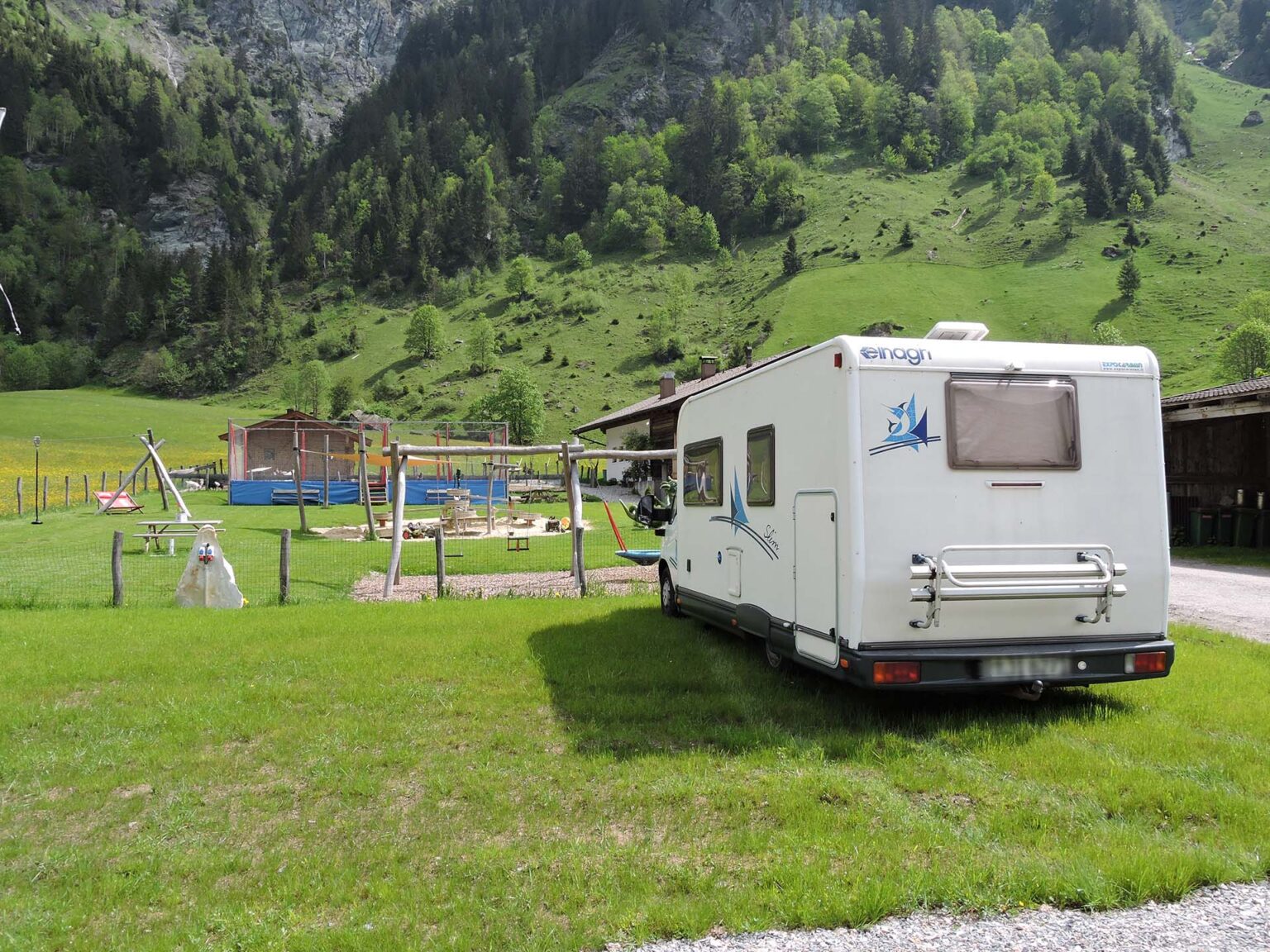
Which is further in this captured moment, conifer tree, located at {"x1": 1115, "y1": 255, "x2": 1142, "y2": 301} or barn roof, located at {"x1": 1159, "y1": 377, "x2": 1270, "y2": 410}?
conifer tree, located at {"x1": 1115, "y1": 255, "x2": 1142, "y2": 301}

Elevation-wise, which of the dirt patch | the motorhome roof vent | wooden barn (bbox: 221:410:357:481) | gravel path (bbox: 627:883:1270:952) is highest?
wooden barn (bbox: 221:410:357:481)

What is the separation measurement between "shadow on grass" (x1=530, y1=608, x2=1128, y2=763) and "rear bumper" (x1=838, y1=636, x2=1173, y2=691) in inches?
15.5

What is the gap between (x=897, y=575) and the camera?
223 inches

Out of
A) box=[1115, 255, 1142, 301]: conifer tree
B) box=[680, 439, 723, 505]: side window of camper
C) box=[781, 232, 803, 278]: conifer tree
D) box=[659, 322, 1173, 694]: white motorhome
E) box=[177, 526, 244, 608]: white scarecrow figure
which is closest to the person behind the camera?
box=[659, 322, 1173, 694]: white motorhome

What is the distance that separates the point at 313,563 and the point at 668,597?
1021 cm

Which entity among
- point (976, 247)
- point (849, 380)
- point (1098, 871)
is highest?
point (976, 247)

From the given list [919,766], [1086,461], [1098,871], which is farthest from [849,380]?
[1098,871]

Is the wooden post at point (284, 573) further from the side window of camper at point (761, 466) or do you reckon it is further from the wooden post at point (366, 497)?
the wooden post at point (366, 497)

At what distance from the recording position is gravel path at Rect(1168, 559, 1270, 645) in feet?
34.5

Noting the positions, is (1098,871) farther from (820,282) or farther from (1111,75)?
(1111,75)

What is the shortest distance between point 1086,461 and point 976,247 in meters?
120

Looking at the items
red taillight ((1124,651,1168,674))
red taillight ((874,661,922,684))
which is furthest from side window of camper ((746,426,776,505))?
red taillight ((1124,651,1168,674))

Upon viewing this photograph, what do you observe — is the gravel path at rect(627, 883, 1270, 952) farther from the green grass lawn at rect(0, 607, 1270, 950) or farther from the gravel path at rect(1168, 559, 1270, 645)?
the gravel path at rect(1168, 559, 1270, 645)

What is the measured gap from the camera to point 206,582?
1191 cm
